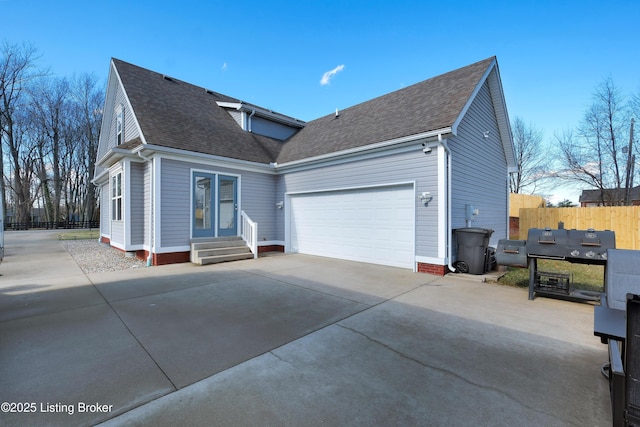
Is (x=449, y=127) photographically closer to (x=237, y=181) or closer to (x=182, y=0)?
(x=237, y=181)

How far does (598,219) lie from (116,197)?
18288 millimetres

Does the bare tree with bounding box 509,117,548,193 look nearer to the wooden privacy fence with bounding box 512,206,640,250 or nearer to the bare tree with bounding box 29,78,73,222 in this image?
the wooden privacy fence with bounding box 512,206,640,250

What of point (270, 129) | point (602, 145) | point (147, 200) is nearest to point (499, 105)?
point (270, 129)

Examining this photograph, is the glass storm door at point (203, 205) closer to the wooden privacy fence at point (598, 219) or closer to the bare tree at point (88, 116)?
the wooden privacy fence at point (598, 219)

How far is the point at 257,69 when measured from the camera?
14406mm

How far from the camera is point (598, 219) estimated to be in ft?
35.2

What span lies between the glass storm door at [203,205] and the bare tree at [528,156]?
23.9 m

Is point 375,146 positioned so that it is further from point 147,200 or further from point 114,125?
point 114,125

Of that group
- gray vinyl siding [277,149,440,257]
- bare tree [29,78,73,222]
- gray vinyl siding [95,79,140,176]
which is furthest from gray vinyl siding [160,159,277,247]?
bare tree [29,78,73,222]

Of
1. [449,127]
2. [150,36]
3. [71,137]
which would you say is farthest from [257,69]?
[71,137]

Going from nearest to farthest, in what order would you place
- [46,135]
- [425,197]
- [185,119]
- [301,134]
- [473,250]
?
1. [473,250]
2. [425,197]
3. [185,119]
4. [301,134]
5. [46,135]

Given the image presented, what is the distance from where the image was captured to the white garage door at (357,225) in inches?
292

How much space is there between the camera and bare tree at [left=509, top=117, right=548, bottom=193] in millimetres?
22500

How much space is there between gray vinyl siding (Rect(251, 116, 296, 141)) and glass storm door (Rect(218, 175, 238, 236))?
3909mm
